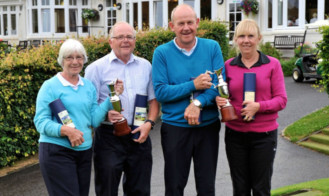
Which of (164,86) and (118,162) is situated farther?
(118,162)

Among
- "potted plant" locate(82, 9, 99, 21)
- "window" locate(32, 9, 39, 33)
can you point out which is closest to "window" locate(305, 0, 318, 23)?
"potted plant" locate(82, 9, 99, 21)

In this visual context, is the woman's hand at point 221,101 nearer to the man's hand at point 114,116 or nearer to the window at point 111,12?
the man's hand at point 114,116

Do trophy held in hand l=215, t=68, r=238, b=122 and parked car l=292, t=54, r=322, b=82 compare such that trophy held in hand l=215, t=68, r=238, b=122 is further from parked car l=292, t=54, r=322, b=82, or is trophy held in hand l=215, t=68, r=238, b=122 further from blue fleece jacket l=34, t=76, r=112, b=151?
parked car l=292, t=54, r=322, b=82

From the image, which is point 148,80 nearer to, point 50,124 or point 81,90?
point 81,90

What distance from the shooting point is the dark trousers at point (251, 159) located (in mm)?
4027

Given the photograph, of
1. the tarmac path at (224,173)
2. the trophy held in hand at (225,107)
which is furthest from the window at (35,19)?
the trophy held in hand at (225,107)

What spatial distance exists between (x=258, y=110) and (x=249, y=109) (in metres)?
0.10

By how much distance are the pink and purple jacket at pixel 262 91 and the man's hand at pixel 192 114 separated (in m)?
0.40

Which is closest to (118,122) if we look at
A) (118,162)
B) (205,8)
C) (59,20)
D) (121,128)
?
(121,128)

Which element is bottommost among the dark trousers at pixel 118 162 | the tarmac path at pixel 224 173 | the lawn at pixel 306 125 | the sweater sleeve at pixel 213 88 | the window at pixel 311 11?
the tarmac path at pixel 224 173

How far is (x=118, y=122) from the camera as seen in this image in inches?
153

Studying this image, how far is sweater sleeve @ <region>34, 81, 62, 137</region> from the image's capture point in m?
3.64

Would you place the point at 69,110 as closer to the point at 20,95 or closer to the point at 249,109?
the point at 249,109

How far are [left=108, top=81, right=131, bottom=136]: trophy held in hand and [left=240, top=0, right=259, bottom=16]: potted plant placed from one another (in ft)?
67.9
